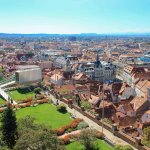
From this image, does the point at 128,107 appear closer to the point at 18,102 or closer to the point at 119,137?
the point at 119,137

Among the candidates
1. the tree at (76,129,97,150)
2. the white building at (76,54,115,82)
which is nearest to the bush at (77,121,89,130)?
the tree at (76,129,97,150)

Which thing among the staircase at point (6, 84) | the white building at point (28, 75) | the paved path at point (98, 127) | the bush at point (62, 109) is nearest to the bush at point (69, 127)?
the paved path at point (98, 127)

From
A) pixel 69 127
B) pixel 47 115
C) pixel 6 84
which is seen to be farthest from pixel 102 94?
pixel 6 84

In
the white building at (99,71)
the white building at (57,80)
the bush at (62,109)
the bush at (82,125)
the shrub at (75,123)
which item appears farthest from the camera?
the white building at (99,71)

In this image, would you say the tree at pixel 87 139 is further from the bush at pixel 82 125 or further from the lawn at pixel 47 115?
the lawn at pixel 47 115

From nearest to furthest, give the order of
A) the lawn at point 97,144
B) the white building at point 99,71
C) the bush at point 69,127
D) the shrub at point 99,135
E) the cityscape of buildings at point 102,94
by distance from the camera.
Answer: the lawn at point 97,144 < the shrub at point 99,135 < the bush at point 69,127 < the cityscape of buildings at point 102,94 < the white building at point 99,71

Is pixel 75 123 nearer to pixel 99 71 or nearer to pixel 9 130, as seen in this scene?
pixel 9 130

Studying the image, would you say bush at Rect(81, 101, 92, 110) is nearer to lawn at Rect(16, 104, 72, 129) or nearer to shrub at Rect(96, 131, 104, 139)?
lawn at Rect(16, 104, 72, 129)
